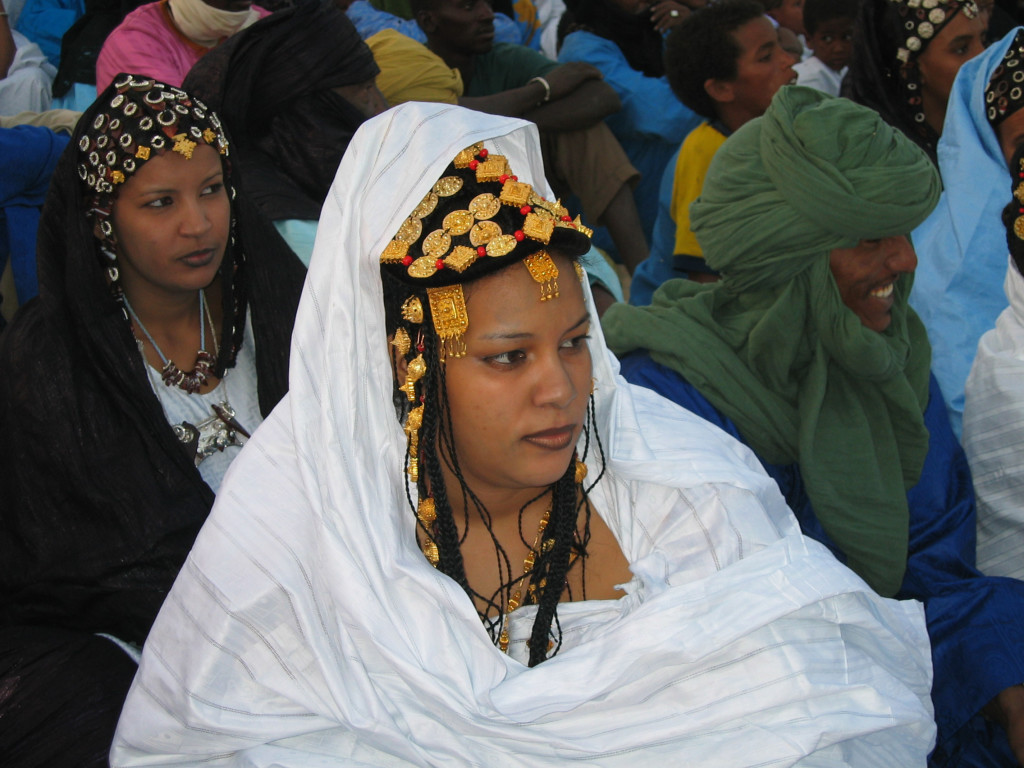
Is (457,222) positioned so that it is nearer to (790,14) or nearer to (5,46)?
(5,46)

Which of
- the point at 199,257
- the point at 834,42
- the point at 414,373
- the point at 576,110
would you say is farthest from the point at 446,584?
the point at 834,42

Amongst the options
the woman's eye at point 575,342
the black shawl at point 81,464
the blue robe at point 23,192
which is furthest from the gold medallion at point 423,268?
the blue robe at point 23,192

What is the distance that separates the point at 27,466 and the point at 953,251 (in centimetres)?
313

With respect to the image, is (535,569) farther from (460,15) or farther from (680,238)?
(460,15)

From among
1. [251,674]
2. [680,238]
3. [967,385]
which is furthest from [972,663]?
[680,238]

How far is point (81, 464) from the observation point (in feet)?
8.49

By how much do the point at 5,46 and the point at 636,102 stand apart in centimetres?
→ 307

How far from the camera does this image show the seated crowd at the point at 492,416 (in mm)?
1699

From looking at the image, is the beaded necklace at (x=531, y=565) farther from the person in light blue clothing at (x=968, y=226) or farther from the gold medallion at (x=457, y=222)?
the person in light blue clothing at (x=968, y=226)

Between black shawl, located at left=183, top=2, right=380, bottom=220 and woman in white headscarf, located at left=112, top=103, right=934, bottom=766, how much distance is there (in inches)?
83.7

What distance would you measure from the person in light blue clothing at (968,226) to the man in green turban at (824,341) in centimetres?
79

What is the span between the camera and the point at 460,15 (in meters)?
5.20

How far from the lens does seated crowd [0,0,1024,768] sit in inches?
66.9

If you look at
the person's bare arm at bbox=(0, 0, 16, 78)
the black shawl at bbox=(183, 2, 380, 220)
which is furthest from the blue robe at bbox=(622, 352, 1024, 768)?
the person's bare arm at bbox=(0, 0, 16, 78)
